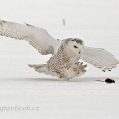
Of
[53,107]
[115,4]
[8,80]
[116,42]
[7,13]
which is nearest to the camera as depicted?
[53,107]

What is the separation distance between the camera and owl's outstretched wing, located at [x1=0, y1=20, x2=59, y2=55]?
701cm

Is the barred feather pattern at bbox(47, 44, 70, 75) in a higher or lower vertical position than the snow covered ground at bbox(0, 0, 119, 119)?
higher

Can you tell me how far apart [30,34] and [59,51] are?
1.41ft

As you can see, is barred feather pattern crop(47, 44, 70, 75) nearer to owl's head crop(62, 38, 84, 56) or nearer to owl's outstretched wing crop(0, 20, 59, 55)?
owl's head crop(62, 38, 84, 56)

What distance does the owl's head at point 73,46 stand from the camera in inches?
261

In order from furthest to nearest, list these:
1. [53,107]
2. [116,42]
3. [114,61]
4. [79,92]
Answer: [116,42], [114,61], [79,92], [53,107]

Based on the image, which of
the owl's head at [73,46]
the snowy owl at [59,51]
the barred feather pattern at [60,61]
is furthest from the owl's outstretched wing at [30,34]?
the owl's head at [73,46]

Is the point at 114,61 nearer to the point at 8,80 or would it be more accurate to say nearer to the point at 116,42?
the point at 8,80

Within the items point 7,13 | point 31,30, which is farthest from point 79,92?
point 7,13

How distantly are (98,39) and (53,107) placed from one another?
7456 mm

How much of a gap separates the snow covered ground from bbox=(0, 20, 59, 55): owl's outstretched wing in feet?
1.25

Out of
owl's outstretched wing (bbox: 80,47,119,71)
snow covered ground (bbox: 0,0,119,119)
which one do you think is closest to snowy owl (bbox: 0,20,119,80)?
owl's outstretched wing (bbox: 80,47,119,71)

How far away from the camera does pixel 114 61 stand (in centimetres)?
727

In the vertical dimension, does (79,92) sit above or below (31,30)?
below
